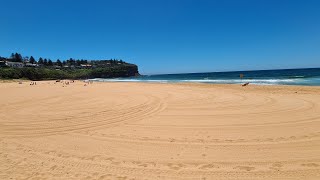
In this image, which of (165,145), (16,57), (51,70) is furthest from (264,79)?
(16,57)

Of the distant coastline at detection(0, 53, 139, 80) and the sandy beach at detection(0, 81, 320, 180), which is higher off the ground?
the distant coastline at detection(0, 53, 139, 80)

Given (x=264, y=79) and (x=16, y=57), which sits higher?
(x=16, y=57)

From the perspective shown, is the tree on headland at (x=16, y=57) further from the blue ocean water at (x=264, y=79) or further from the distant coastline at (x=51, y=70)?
the blue ocean water at (x=264, y=79)

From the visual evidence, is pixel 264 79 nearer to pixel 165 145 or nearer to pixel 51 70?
pixel 165 145

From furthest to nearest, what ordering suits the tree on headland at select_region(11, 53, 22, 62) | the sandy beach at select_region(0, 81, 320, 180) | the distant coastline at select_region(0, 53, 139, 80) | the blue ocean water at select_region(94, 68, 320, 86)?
the tree on headland at select_region(11, 53, 22, 62), the distant coastline at select_region(0, 53, 139, 80), the blue ocean water at select_region(94, 68, 320, 86), the sandy beach at select_region(0, 81, 320, 180)

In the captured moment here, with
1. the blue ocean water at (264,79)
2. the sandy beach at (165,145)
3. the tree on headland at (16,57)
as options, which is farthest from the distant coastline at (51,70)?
the sandy beach at (165,145)

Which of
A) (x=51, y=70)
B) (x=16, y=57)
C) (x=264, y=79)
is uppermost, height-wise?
(x=16, y=57)

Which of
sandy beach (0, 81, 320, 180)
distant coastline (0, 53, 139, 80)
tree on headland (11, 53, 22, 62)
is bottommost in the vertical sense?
sandy beach (0, 81, 320, 180)

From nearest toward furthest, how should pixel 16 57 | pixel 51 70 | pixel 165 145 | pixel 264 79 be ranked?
1. pixel 165 145
2. pixel 264 79
3. pixel 51 70
4. pixel 16 57

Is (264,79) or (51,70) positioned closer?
(264,79)

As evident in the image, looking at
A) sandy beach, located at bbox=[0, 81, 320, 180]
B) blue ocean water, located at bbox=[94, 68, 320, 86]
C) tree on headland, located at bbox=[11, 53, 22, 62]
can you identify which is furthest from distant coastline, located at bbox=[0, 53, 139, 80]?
sandy beach, located at bbox=[0, 81, 320, 180]

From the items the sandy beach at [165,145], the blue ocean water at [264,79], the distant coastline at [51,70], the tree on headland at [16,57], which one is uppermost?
the tree on headland at [16,57]

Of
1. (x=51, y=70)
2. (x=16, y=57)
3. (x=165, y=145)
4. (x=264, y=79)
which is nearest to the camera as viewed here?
(x=165, y=145)

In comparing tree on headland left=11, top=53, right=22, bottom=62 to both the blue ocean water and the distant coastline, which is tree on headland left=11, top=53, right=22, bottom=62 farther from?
the blue ocean water
